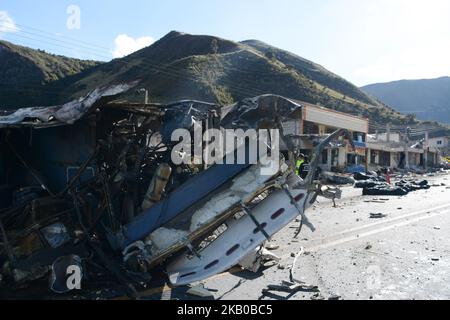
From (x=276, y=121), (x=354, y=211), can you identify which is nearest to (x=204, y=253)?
(x=276, y=121)

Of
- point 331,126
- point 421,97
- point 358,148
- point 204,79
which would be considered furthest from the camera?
point 421,97

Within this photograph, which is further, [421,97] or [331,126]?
[421,97]

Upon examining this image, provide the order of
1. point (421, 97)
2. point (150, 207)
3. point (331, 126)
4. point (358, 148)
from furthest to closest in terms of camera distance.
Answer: point (421, 97) < point (358, 148) < point (331, 126) < point (150, 207)

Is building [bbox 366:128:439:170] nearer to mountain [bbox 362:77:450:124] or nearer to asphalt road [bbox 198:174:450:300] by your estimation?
asphalt road [bbox 198:174:450:300]

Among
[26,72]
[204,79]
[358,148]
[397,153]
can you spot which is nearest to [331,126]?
[358,148]

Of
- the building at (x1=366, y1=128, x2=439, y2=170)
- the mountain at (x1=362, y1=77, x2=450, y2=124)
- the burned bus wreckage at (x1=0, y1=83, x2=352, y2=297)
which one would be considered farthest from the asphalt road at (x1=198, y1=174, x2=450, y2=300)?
the mountain at (x1=362, y1=77, x2=450, y2=124)

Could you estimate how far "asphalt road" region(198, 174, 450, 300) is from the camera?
16.6ft

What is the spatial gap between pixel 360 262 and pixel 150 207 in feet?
11.4

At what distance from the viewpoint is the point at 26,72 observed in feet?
194

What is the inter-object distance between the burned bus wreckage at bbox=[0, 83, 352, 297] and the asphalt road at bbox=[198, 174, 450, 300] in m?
0.66

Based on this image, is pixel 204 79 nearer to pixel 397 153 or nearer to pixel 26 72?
pixel 26 72

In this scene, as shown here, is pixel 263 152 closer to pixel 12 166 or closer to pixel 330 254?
pixel 330 254

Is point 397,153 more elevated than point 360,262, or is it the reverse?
point 360,262
